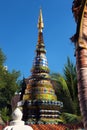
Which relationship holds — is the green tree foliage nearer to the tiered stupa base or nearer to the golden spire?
the golden spire

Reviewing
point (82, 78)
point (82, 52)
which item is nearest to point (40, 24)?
point (82, 52)

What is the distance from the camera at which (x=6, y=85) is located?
31.0m

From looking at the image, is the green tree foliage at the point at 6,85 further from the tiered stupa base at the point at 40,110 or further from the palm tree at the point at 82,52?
the palm tree at the point at 82,52

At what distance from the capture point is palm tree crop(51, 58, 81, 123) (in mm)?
21731

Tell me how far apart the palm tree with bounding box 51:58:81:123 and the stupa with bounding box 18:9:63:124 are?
177 inches

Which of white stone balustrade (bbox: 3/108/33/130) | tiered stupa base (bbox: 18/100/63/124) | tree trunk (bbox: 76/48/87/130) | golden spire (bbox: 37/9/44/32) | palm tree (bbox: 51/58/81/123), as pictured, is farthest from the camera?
palm tree (bbox: 51/58/81/123)

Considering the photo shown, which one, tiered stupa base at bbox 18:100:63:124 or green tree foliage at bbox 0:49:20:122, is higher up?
green tree foliage at bbox 0:49:20:122

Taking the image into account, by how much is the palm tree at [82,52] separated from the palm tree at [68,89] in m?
19.0

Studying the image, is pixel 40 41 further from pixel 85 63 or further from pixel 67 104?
pixel 85 63

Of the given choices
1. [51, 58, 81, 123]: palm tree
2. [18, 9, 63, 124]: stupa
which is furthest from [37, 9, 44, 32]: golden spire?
[51, 58, 81, 123]: palm tree

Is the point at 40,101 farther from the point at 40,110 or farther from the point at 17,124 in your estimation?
the point at 17,124

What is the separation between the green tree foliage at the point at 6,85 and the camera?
2992 centimetres

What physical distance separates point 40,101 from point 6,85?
1535 centimetres

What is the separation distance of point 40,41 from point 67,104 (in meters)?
5.44
